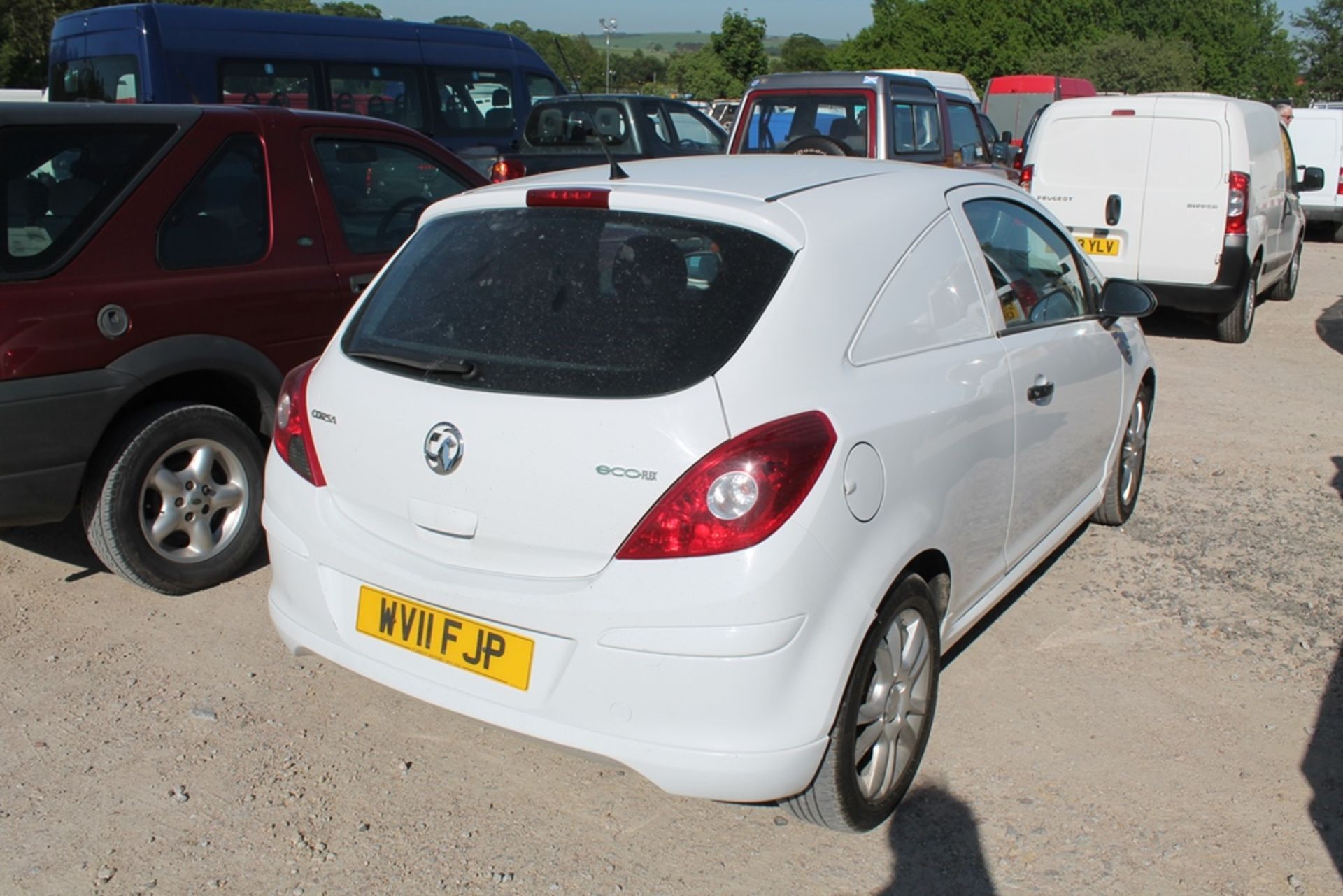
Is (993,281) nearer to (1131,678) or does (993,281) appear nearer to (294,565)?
(1131,678)

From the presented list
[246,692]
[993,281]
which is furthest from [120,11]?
[993,281]

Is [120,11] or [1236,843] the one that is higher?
[120,11]

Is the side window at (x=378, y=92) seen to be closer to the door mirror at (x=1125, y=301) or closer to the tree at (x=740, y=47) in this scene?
the door mirror at (x=1125, y=301)

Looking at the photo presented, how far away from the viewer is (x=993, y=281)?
3.75m

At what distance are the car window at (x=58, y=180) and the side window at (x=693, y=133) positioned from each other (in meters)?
8.82

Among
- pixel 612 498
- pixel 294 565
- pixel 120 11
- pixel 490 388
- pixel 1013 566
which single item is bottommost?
pixel 1013 566

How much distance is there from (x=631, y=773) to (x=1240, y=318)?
26.9ft

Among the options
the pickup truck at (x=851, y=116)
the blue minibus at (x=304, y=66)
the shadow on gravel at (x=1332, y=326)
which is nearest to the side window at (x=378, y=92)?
the blue minibus at (x=304, y=66)

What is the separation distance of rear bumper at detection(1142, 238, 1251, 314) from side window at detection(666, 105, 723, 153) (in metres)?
4.93

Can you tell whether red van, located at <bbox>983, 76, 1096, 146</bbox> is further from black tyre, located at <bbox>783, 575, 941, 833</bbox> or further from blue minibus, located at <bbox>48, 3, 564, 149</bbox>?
black tyre, located at <bbox>783, 575, 941, 833</bbox>

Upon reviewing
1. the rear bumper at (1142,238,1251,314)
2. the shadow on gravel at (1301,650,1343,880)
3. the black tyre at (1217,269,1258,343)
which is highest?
the rear bumper at (1142,238,1251,314)

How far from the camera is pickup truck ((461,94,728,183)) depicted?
485 inches

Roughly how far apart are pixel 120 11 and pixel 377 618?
31.8 feet

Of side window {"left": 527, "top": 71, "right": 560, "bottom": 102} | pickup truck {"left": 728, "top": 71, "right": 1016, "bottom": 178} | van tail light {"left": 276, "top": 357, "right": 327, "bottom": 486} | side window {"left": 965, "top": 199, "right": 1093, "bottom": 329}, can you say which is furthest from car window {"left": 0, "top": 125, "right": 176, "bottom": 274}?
side window {"left": 527, "top": 71, "right": 560, "bottom": 102}
